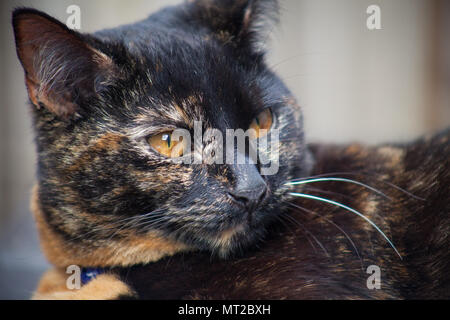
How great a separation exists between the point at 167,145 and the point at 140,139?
0.08 m

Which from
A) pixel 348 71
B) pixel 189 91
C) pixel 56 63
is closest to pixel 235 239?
pixel 189 91

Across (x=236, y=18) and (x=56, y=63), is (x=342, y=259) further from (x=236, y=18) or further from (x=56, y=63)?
(x=56, y=63)

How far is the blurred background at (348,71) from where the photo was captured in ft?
11.8

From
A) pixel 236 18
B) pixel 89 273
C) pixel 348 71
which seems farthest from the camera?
pixel 348 71

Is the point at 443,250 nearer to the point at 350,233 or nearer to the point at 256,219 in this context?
the point at 350,233

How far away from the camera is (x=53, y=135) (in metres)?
1.41

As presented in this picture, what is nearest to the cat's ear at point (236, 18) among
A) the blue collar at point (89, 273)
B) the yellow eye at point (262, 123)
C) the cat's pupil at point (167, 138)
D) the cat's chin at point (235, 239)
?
the yellow eye at point (262, 123)

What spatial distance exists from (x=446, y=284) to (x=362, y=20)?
2.76 meters

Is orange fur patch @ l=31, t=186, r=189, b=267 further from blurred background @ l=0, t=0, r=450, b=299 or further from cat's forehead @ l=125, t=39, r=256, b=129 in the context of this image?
blurred background @ l=0, t=0, r=450, b=299

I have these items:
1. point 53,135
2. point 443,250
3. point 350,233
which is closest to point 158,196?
point 53,135

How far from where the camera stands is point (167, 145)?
4.39 ft

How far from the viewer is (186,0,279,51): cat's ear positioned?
Result: 1634 mm

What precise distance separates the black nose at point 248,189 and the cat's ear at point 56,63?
0.53 metres

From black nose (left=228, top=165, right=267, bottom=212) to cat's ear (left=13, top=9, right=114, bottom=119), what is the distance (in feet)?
1.73
